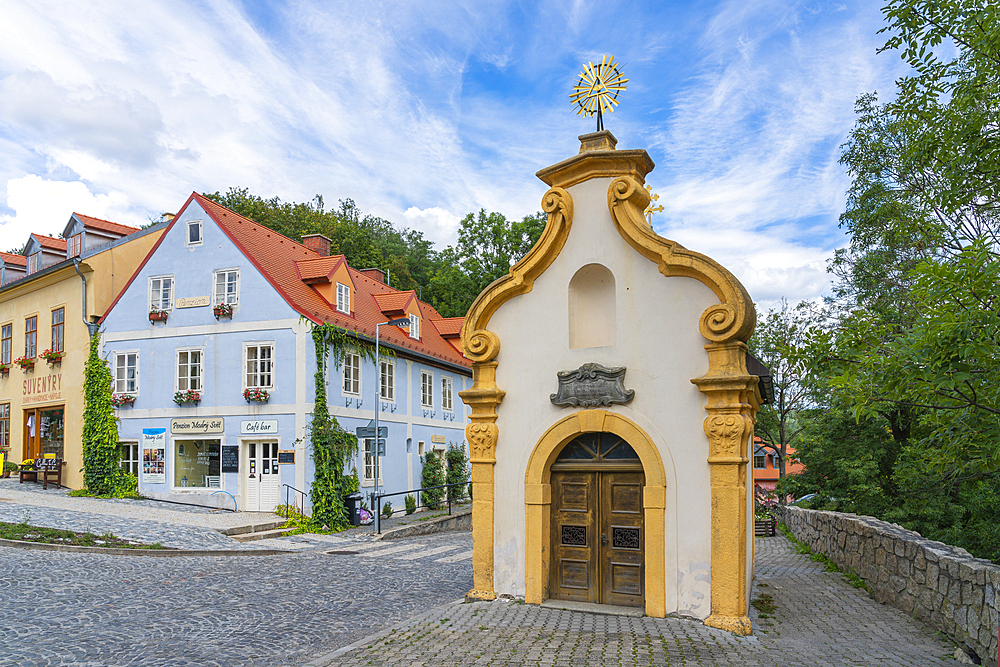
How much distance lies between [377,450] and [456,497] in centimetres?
957

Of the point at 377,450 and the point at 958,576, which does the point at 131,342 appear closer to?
the point at 377,450

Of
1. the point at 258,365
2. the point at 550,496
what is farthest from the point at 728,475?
the point at 258,365

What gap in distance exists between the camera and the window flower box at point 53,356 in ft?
83.3

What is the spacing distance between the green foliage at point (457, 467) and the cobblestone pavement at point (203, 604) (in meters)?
12.9

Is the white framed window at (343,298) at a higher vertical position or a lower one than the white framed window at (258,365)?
higher

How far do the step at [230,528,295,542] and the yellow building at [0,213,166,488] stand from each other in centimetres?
921

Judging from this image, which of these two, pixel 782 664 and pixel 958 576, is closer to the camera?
pixel 782 664

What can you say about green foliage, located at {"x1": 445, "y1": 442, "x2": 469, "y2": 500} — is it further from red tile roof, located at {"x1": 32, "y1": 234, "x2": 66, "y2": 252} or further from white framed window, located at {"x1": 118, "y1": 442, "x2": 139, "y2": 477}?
red tile roof, located at {"x1": 32, "y1": 234, "x2": 66, "y2": 252}

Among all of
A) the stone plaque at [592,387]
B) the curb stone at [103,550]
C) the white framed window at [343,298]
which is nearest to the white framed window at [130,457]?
the white framed window at [343,298]

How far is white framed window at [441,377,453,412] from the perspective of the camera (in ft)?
96.7

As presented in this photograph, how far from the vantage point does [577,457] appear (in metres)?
10.3

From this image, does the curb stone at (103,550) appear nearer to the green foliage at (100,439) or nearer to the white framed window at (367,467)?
the white framed window at (367,467)

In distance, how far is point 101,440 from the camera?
2291 centimetres

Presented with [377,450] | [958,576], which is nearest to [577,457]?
[958,576]
